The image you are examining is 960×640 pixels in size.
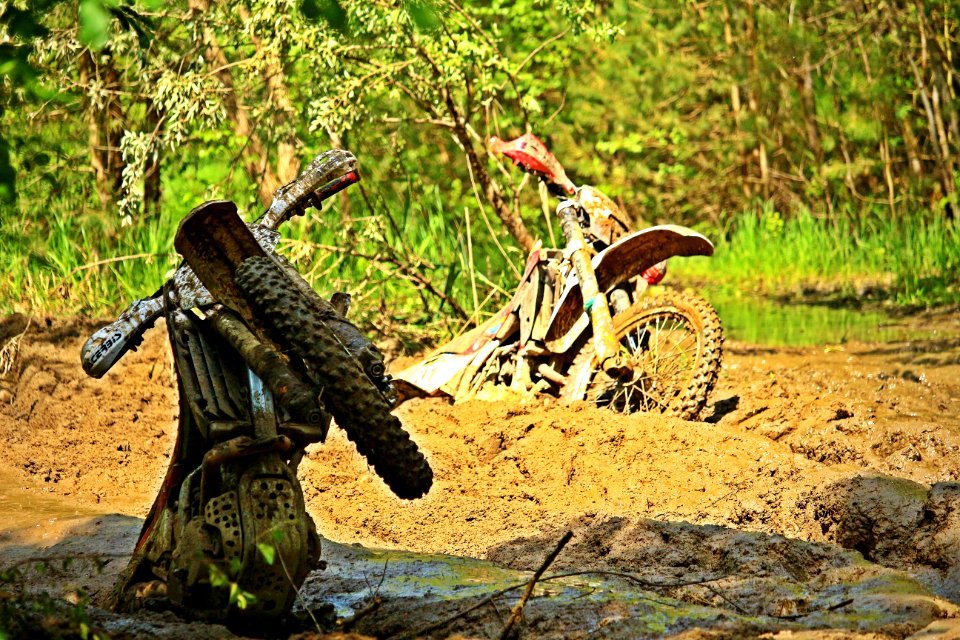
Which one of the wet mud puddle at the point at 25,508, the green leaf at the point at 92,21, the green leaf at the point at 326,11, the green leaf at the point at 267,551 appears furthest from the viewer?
the wet mud puddle at the point at 25,508

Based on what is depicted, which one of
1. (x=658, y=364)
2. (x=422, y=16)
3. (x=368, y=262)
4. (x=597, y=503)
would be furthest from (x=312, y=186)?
(x=368, y=262)

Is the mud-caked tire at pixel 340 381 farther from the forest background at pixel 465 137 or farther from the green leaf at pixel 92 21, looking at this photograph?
the green leaf at pixel 92 21

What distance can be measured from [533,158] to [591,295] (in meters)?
1.02

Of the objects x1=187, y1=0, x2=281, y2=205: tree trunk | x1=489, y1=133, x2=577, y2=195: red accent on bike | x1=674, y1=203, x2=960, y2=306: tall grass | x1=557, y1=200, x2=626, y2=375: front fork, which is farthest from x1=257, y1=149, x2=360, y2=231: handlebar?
x1=674, y1=203, x2=960, y2=306: tall grass

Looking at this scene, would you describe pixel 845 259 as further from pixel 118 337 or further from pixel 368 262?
pixel 118 337

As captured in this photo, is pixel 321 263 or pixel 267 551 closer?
pixel 267 551

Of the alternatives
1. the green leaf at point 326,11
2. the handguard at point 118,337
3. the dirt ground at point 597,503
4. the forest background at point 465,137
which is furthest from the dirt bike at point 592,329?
the green leaf at point 326,11

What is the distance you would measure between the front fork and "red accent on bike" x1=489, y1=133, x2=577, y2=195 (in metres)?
0.22

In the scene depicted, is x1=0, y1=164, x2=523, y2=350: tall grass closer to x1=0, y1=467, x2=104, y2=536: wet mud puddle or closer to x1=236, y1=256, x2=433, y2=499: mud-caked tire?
x1=0, y1=467, x2=104, y2=536: wet mud puddle

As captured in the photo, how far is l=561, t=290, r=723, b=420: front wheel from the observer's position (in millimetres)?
6902

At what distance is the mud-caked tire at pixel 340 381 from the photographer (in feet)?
11.9

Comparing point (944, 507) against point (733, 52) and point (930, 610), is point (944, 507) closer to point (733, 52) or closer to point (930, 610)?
point (930, 610)

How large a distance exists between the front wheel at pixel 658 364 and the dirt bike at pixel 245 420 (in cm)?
332

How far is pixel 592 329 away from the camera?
7.23m
